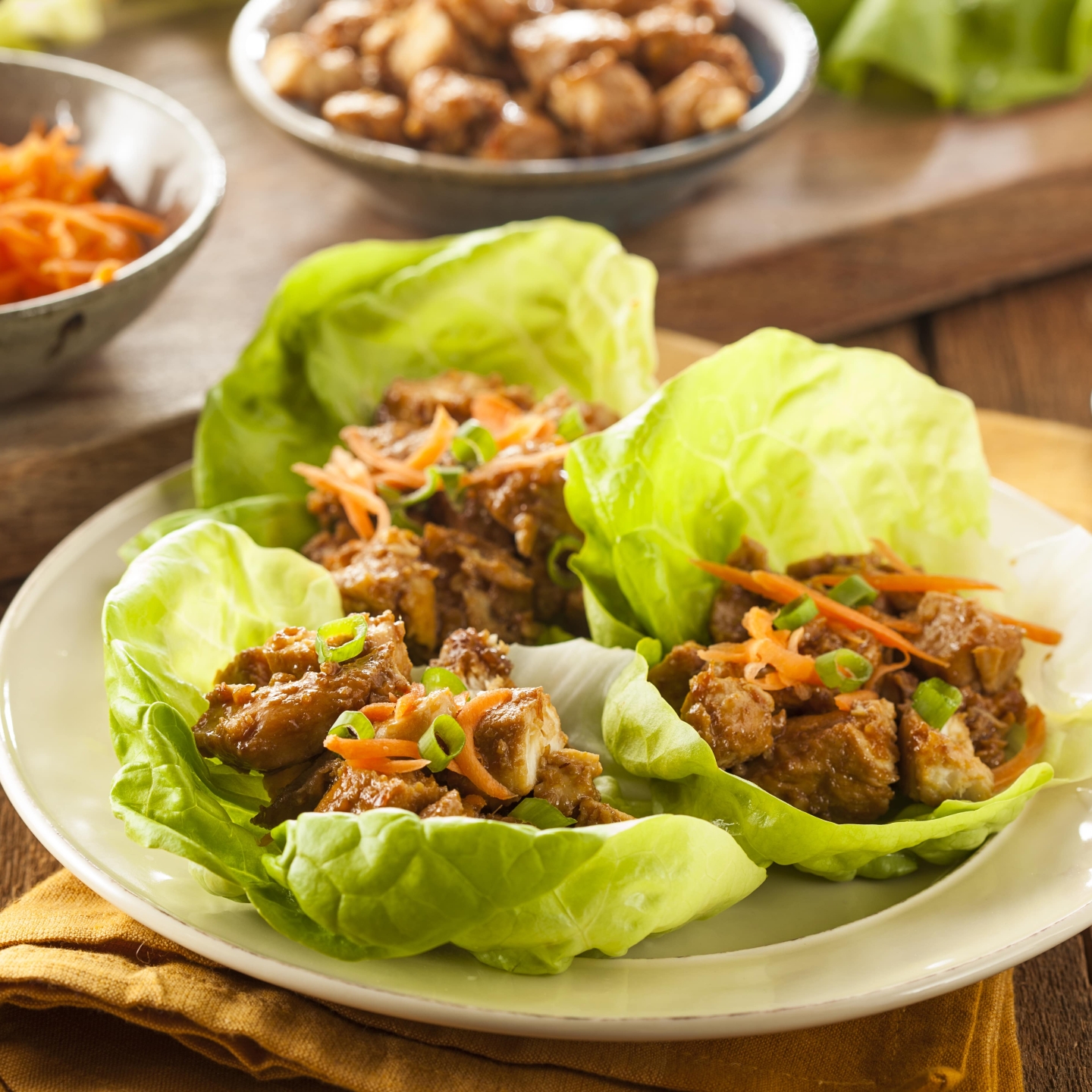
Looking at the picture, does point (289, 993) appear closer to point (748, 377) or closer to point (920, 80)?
point (748, 377)

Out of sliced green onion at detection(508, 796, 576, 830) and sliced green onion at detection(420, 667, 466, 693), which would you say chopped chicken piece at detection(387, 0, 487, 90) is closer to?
sliced green onion at detection(420, 667, 466, 693)

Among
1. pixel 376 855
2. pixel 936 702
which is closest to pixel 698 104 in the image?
pixel 936 702

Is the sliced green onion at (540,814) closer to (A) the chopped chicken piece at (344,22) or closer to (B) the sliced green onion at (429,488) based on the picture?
(B) the sliced green onion at (429,488)

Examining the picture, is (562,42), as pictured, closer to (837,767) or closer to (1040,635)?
(1040,635)

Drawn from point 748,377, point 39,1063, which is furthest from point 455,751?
point 748,377

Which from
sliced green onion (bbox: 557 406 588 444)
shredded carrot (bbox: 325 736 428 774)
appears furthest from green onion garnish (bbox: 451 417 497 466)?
shredded carrot (bbox: 325 736 428 774)

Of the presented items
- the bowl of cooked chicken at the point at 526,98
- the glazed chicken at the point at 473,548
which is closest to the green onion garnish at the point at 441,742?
the glazed chicken at the point at 473,548
